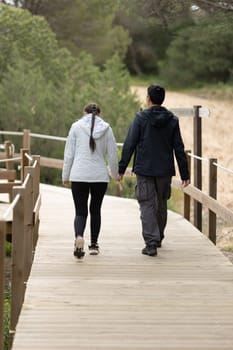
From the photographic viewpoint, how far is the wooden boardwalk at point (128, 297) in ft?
21.9

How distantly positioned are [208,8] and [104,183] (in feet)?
16.8

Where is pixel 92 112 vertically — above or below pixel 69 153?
above

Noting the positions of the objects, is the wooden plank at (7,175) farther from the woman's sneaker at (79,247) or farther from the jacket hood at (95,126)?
the jacket hood at (95,126)

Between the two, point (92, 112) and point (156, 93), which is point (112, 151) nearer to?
point (92, 112)

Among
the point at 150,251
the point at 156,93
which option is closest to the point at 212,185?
the point at 150,251

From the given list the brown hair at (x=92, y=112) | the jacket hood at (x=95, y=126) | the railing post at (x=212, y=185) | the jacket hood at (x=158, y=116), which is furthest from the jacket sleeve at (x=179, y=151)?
the railing post at (x=212, y=185)

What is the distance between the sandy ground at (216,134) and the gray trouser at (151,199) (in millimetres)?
13578

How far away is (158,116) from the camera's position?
9625 mm

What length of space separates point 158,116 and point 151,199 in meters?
0.80

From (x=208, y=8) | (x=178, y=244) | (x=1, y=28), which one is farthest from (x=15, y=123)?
(x=178, y=244)

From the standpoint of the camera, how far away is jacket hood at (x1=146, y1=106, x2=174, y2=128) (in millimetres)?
9602

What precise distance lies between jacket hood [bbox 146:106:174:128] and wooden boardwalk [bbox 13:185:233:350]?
1293 millimetres

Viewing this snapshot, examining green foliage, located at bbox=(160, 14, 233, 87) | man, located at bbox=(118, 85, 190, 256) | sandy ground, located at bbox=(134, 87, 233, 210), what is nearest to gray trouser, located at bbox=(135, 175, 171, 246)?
man, located at bbox=(118, 85, 190, 256)

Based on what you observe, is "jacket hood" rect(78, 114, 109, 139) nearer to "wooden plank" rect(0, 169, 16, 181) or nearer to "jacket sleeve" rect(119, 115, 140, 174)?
"jacket sleeve" rect(119, 115, 140, 174)
